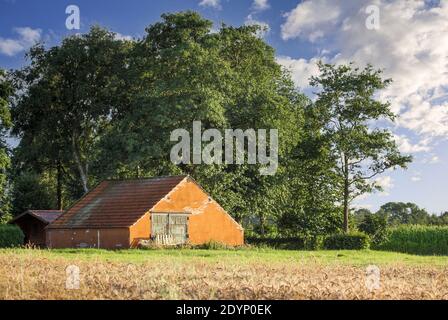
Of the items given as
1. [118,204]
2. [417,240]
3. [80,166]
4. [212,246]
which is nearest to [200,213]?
[212,246]

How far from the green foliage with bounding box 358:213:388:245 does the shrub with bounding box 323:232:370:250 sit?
6.45 meters

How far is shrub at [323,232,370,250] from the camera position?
5159 centimetres

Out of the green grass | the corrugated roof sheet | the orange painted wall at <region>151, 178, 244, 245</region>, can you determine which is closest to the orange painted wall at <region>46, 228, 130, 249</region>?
the orange painted wall at <region>151, 178, 244, 245</region>

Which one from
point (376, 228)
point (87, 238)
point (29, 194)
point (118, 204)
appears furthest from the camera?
point (29, 194)

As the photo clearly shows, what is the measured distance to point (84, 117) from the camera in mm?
66438

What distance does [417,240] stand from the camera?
56.9 m

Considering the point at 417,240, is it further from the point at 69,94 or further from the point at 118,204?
the point at 69,94

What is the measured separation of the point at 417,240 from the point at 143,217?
25.5 meters

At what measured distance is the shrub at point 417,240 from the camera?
2179 inches

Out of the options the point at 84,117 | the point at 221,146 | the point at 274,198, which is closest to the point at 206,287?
the point at 221,146

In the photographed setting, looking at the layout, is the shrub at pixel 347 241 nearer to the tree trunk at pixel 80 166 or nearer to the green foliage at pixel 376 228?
the green foliage at pixel 376 228
